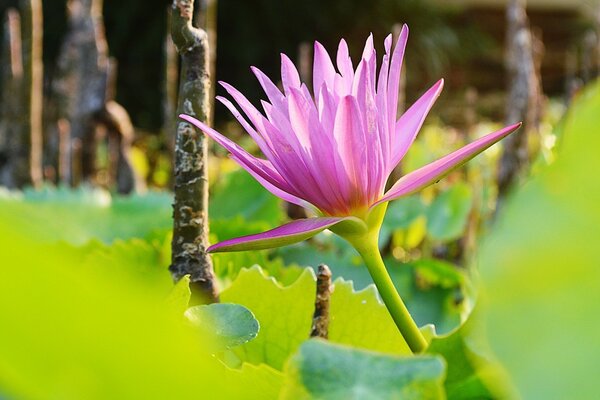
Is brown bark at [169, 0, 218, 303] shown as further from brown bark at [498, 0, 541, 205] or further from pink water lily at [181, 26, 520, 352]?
brown bark at [498, 0, 541, 205]

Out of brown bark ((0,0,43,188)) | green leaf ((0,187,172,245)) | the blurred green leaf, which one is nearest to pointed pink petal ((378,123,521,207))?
green leaf ((0,187,172,245))

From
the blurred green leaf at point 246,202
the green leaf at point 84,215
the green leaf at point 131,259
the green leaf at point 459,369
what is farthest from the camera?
the blurred green leaf at point 246,202

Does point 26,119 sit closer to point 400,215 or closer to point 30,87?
point 30,87

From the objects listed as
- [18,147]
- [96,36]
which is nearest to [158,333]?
[18,147]

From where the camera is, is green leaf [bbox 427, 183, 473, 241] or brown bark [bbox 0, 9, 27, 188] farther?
brown bark [bbox 0, 9, 27, 188]

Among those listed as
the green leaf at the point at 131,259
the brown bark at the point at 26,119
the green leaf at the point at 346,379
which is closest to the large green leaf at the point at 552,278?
the green leaf at the point at 346,379

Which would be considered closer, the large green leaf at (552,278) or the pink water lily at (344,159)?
the large green leaf at (552,278)

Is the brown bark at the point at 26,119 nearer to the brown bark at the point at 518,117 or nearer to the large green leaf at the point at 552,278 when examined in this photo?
the brown bark at the point at 518,117
